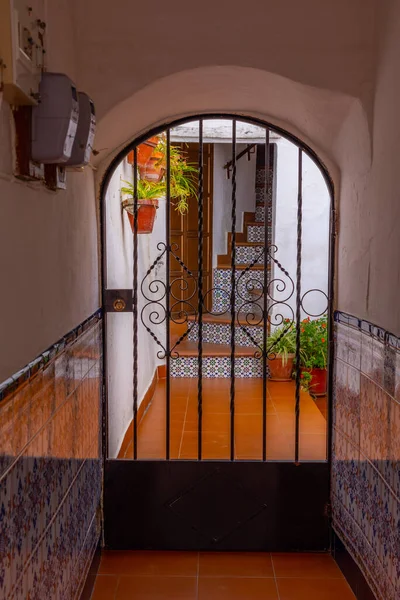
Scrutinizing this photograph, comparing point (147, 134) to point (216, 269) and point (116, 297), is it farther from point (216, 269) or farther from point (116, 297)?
point (216, 269)

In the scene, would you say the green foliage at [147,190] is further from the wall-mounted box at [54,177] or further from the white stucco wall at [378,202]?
the wall-mounted box at [54,177]

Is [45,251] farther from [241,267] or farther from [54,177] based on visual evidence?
[241,267]

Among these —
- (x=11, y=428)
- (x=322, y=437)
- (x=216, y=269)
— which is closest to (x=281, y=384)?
(x=322, y=437)

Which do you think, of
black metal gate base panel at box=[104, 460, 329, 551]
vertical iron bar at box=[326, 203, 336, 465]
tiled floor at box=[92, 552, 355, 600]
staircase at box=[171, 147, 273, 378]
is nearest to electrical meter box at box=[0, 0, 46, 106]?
vertical iron bar at box=[326, 203, 336, 465]

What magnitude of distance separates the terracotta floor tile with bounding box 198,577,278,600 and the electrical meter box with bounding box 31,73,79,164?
183 cm

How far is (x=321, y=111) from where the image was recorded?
253 cm

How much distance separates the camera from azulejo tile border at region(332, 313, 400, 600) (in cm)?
196

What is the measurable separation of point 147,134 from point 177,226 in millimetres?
4660

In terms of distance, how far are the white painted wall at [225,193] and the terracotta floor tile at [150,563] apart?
195 inches

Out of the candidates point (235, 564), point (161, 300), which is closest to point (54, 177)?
point (235, 564)

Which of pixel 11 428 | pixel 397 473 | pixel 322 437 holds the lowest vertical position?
pixel 322 437

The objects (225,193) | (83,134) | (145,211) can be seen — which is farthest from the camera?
(225,193)

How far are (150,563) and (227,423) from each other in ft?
6.42

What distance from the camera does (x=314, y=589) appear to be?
2600 mm
